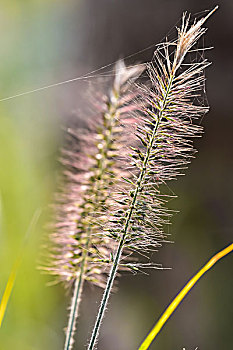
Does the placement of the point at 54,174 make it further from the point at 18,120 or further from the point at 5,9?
the point at 5,9

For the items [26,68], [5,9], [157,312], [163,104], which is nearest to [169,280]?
[157,312]

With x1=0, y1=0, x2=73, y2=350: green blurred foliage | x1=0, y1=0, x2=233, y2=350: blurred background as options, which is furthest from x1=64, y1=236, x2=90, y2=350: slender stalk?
x1=0, y1=0, x2=73, y2=350: green blurred foliage

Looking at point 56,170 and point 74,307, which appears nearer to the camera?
point 74,307

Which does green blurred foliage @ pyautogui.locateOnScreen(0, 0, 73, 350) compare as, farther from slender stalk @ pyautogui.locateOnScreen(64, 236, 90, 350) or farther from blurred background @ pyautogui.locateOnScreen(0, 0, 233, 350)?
slender stalk @ pyautogui.locateOnScreen(64, 236, 90, 350)

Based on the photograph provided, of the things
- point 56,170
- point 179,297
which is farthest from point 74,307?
point 56,170

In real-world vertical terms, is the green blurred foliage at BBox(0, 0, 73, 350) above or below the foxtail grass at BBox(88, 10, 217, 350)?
above

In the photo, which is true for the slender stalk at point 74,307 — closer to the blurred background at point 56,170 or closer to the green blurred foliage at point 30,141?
the blurred background at point 56,170

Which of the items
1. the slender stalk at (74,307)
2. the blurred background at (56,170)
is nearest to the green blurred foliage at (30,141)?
the blurred background at (56,170)

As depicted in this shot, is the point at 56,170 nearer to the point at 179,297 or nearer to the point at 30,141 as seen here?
the point at 30,141
